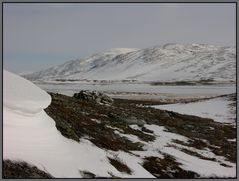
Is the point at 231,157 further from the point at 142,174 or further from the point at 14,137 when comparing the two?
the point at 14,137

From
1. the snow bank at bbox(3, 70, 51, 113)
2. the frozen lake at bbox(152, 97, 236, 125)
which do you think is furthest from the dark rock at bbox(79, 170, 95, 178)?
the frozen lake at bbox(152, 97, 236, 125)

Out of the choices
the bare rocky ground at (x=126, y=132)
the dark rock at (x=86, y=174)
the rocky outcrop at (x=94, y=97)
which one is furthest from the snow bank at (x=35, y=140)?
the rocky outcrop at (x=94, y=97)

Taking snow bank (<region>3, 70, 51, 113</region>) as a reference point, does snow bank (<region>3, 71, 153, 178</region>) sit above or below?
below

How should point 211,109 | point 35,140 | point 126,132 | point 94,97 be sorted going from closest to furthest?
point 35,140 → point 126,132 → point 94,97 → point 211,109

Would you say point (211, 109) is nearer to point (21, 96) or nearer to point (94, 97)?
point (94, 97)

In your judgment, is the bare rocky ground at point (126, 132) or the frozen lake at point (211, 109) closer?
the bare rocky ground at point (126, 132)

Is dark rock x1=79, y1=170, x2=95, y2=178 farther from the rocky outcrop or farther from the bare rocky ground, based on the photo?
the rocky outcrop

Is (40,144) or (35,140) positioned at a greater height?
(35,140)

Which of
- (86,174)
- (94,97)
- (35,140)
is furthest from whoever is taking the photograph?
(94,97)

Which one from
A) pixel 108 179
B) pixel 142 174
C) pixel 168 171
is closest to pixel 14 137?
pixel 108 179

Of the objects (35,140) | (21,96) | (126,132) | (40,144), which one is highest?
(21,96)

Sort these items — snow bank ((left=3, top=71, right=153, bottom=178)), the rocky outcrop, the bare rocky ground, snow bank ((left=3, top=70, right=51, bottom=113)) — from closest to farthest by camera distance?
snow bank ((left=3, top=71, right=153, bottom=178)) < snow bank ((left=3, top=70, right=51, bottom=113)) < the bare rocky ground < the rocky outcrop

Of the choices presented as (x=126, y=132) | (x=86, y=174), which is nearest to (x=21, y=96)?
(x=86, y=174)

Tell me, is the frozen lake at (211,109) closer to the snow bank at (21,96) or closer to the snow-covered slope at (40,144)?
the snow-covered slope at (40,144)
